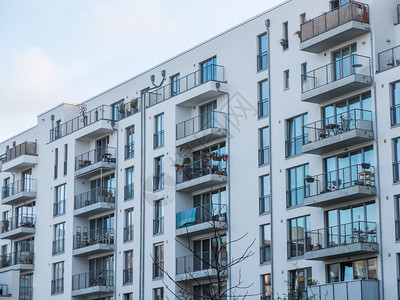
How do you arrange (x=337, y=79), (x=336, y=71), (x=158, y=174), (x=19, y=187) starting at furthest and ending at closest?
(x=19, y=187) → (x=158, y=174) → (x=336, y=71) → (x=337, y=79)

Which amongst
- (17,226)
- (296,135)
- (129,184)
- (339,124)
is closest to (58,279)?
(17,226)

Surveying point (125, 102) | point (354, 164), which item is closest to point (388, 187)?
point (354, 164)

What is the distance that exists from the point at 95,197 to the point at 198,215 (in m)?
11.2

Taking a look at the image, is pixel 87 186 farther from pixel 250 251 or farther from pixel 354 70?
pixel 354 70

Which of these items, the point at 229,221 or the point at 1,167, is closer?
the point at 229,221

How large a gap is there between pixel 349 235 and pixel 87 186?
81.7 feet

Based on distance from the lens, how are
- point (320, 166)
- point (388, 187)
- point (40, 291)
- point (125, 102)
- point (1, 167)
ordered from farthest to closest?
point (1, 167) < point (40, 291) < point (125, 102) < point (320, 166) < point (388, 187)

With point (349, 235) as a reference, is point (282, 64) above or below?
above

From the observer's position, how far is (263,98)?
149ft

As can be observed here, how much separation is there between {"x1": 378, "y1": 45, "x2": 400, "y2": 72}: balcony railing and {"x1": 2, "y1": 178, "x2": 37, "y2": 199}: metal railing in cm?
3237

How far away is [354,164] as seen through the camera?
39531mm

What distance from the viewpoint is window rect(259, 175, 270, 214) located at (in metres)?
44.3

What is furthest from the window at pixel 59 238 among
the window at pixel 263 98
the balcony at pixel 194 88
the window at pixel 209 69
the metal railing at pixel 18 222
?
the window at pixel 263 98

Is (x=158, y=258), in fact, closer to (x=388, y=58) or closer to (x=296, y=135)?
(x=296, y=135)
